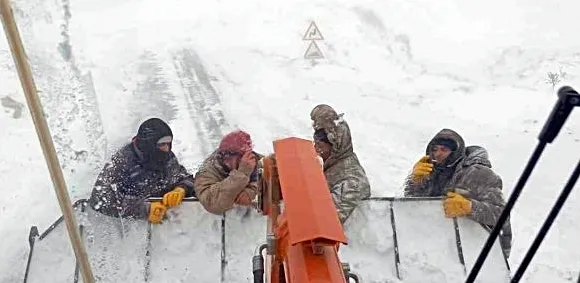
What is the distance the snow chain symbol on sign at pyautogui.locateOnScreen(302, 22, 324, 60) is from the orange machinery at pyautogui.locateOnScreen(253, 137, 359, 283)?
7036 millimetres

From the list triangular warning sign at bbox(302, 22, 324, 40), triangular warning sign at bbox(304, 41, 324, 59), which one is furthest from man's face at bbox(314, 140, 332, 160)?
triangular warning sign at bbox(302, 22, 324, 40)

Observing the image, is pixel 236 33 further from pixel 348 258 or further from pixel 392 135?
pixel 348 258

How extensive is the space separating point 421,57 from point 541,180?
2.91m

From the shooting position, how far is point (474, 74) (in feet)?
33.6

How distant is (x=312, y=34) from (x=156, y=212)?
5.72m

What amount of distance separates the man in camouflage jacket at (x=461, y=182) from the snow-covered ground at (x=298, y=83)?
162 cm

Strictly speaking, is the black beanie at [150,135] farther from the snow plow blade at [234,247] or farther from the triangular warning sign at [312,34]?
the triangular warning sign at [312,34]

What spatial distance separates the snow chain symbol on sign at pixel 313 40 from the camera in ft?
34.7

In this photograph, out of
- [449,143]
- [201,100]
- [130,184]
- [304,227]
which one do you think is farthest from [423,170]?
[201,100]

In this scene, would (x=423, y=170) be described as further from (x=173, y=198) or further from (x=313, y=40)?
(x=313, y=40)

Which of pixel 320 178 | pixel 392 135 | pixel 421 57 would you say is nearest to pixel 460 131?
pixel 392 135

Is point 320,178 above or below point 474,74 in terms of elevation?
below

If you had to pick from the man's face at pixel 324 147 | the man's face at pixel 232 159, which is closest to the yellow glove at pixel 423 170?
the man's face at pixel 324 147

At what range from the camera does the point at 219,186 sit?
572cm
